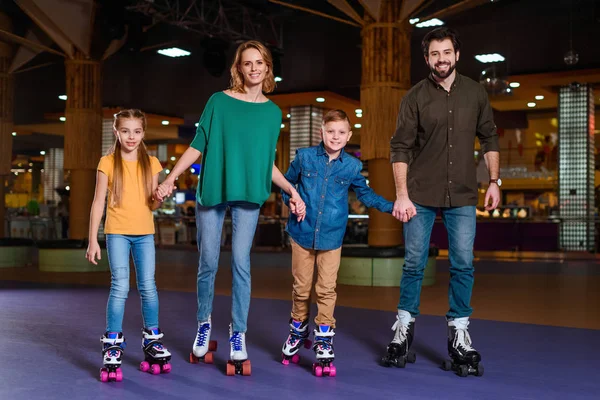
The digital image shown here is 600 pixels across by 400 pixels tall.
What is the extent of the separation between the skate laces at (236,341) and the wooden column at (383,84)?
4756mm

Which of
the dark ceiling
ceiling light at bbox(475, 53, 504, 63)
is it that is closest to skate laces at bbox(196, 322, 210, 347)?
the dark ceiling

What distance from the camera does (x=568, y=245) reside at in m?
15.0

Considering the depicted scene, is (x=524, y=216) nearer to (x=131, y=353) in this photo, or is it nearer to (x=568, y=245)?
(x=568, y=245)

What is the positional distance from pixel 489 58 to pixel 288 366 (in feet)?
35.0

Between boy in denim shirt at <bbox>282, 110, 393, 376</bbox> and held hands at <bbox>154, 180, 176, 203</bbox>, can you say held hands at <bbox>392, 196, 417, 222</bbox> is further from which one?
held hands at <bbox>154, 180, 176, 203</bbox>

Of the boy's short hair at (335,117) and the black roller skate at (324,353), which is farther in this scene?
the boy's short hair at (335,117)

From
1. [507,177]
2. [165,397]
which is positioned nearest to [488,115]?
[165,397]

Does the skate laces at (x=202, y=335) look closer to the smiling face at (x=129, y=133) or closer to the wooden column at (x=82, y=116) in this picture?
the smiling face at (x=129, y=133)

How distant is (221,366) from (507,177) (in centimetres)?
1900

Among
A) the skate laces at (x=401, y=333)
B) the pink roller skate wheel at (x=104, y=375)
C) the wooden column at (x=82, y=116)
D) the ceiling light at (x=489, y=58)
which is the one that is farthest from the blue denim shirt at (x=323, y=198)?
the ceiling light at (x=489, y=58)

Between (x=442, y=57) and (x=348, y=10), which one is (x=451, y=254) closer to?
(x=442, y=57)

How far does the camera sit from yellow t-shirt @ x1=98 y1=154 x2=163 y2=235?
3.18 m

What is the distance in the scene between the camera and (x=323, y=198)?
3.35 metres

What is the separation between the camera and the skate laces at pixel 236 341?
3.17 m
